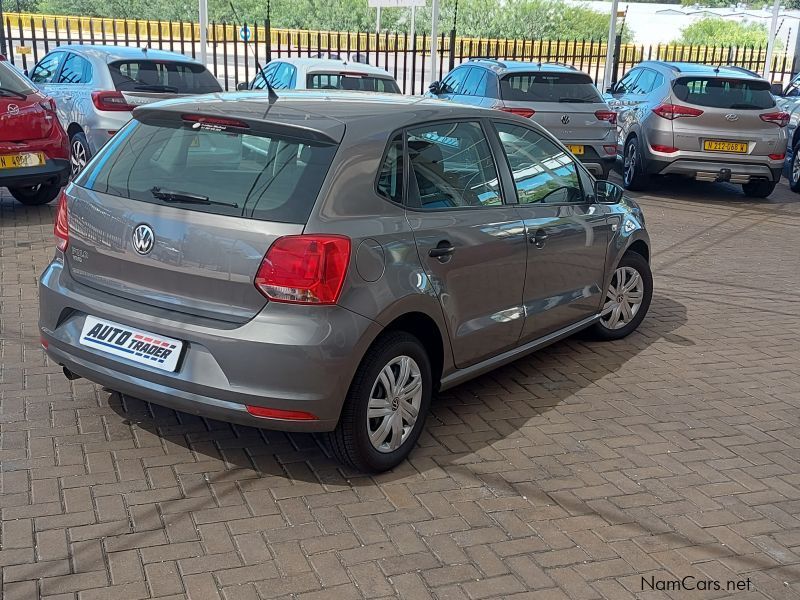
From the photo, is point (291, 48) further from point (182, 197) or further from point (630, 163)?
point (182, 197)

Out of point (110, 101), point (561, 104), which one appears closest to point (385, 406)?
point (110, 101)

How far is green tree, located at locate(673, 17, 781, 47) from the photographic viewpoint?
50000 millimetres

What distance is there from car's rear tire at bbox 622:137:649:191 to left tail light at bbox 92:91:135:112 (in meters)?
6.75

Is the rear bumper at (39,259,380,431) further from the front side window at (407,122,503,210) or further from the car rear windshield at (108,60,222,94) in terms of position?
the car rear windshield at (108,60,222,94)

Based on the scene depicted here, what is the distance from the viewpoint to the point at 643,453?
4.59 m

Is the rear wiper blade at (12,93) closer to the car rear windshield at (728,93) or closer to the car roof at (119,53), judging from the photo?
the car roof at (119,53)

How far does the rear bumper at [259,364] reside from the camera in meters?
3.72

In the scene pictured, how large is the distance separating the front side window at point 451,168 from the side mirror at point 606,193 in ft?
3.78

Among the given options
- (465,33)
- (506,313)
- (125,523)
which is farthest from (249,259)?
(465,33)

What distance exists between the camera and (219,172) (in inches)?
158

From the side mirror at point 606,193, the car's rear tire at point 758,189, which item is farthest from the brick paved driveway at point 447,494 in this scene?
the car's rear tire at point 758,189

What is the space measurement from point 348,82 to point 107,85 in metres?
3.02

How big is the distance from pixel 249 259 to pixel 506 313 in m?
1.69

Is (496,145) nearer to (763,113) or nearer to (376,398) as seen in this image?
(376,398)
